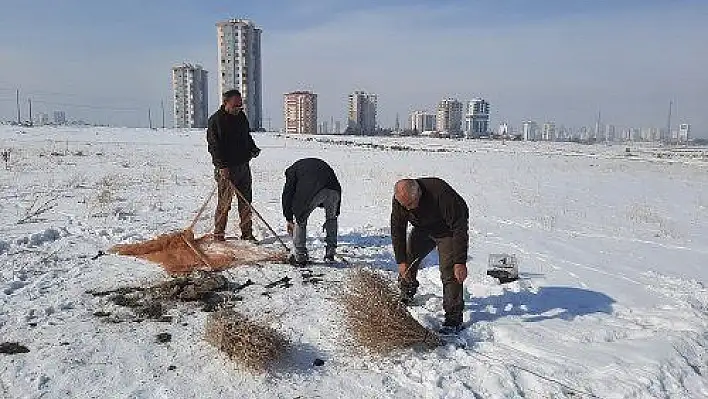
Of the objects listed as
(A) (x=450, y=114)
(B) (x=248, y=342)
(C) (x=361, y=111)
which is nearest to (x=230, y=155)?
(B) (x=248, y=342)

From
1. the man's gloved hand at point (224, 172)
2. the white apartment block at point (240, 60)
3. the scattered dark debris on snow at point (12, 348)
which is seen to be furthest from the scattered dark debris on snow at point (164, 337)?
the white apartment block at point (240, 60)

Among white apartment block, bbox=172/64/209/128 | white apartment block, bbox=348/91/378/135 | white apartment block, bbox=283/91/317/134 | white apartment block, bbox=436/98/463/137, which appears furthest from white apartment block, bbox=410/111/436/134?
white apartment block, bbox=172/64/209/128

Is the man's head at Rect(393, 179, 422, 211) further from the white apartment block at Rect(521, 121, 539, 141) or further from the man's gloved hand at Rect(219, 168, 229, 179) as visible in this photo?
the white apartment block at Rect(521, 121, 539, 141)

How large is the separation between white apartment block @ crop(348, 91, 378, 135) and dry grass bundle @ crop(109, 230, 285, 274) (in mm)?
112112

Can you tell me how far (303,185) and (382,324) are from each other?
2.18m

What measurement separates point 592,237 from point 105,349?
804 cm

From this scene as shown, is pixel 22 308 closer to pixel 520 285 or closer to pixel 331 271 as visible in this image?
pixel 331 271

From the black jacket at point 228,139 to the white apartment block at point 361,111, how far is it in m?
111

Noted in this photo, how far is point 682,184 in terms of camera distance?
70.4ft

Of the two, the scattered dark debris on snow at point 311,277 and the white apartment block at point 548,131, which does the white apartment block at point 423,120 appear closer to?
the white apartment block at point 548,131

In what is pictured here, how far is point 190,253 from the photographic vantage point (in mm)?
6141

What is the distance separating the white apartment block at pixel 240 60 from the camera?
87000mm

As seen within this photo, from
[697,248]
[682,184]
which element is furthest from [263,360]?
[682,184]

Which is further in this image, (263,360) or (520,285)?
(520,285)
